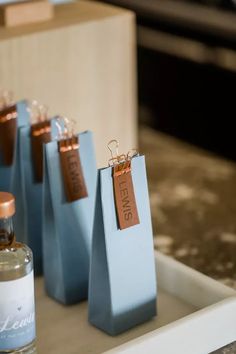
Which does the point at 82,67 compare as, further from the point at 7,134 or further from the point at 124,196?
the point at 124,196

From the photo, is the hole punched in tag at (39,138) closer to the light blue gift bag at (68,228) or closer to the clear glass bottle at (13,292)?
the light blue gift bag at (68,228)

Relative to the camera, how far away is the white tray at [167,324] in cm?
126

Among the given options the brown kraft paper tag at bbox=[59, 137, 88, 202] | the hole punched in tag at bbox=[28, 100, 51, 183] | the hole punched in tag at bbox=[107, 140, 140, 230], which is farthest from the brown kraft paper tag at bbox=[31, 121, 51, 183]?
the hole punched in tag at bbox=[107, 140, 140, 230]

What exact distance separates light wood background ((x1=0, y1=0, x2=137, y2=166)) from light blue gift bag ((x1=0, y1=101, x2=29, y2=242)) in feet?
0.99

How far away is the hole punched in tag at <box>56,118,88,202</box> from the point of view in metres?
1.40

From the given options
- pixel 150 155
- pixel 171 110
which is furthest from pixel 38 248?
pixel 171 110

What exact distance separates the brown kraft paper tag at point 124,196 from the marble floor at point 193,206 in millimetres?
432

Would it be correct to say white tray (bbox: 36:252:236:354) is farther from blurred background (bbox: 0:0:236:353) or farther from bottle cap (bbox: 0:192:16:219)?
blurred background (bbox: 0:0:236:353)

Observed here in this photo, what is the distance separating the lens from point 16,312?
122cm

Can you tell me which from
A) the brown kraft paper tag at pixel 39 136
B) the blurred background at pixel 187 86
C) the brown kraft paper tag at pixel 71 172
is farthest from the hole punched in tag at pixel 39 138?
the blurred background at pixel 187 86

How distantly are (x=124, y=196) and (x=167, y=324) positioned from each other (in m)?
0.20

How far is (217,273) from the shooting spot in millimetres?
1712

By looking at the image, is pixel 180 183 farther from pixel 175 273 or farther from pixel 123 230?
pixel 123 230

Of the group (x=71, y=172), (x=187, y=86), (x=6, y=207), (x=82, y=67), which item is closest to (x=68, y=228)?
(x=71, y=172)
